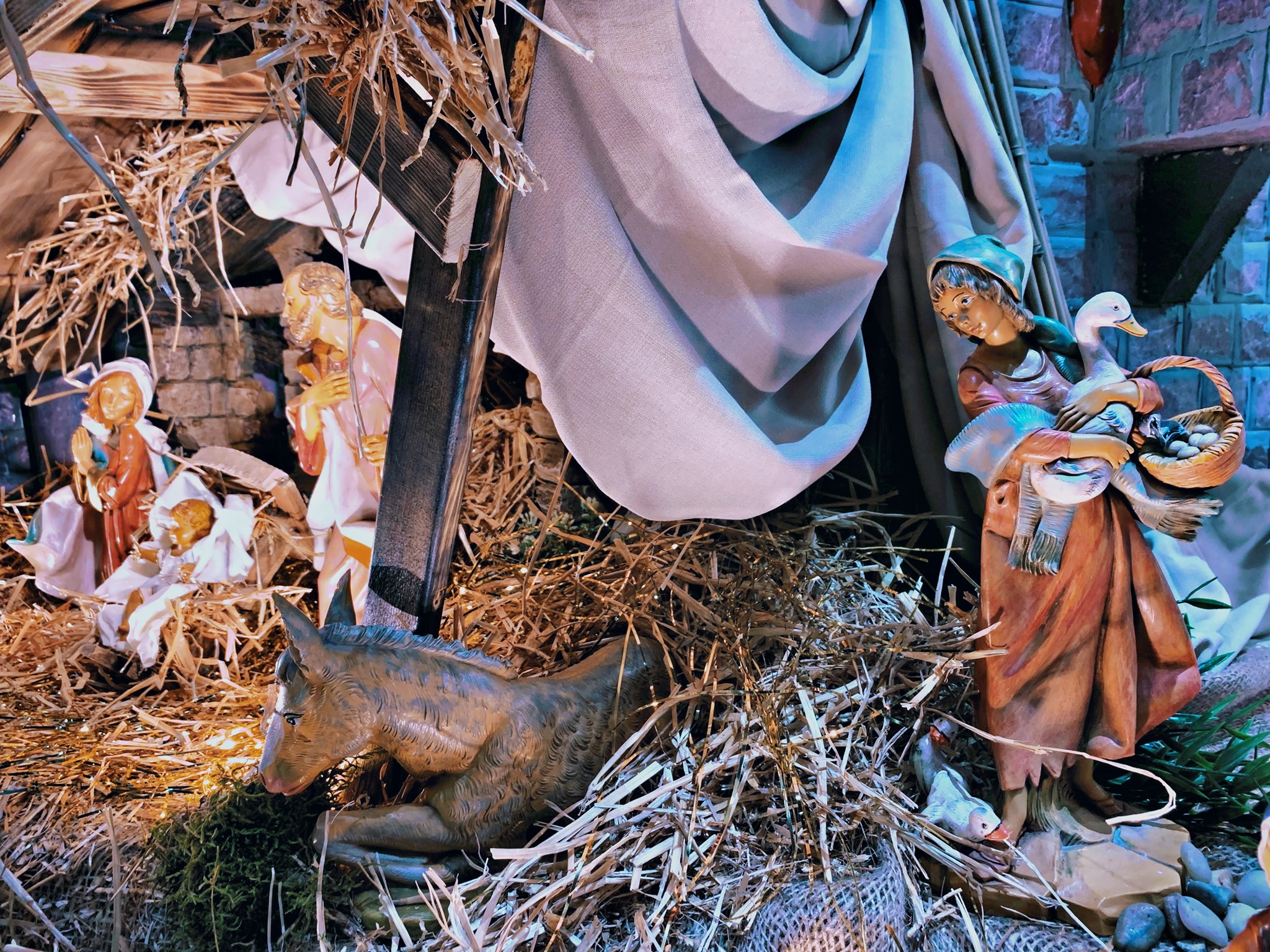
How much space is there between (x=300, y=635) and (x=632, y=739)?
619 millimetres

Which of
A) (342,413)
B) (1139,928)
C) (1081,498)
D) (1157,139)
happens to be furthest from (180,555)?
(1157,139)

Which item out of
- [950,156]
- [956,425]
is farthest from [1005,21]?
[956,425]

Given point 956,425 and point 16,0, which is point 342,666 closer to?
point 16,0

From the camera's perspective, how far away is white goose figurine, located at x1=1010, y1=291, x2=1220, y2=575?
1.46 metres

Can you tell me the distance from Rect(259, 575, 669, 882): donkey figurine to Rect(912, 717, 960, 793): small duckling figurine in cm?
56

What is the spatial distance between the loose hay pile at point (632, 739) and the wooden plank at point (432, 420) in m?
0.33

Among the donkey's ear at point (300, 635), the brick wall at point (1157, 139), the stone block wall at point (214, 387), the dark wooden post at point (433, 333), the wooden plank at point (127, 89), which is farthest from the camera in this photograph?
the stone block wall at point (214, 387)

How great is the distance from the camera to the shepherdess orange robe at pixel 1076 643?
1544 millimetres

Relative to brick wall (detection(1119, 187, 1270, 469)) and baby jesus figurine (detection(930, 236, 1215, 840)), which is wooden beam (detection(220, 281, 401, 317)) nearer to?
baby jesus figurine (detection(930, 236, 1215, 840))

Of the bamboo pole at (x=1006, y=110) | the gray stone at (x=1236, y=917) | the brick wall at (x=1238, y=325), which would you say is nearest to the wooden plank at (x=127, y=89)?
the bamboo pole at (x=1006, y=110)

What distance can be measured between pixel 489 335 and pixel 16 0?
2.86ft

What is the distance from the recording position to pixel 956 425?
7.48 ft

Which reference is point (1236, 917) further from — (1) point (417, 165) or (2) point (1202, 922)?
(1) point (417, 165)

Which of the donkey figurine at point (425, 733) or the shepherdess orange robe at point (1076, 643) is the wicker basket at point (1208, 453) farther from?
the donkey figurine at point (425, 733)
